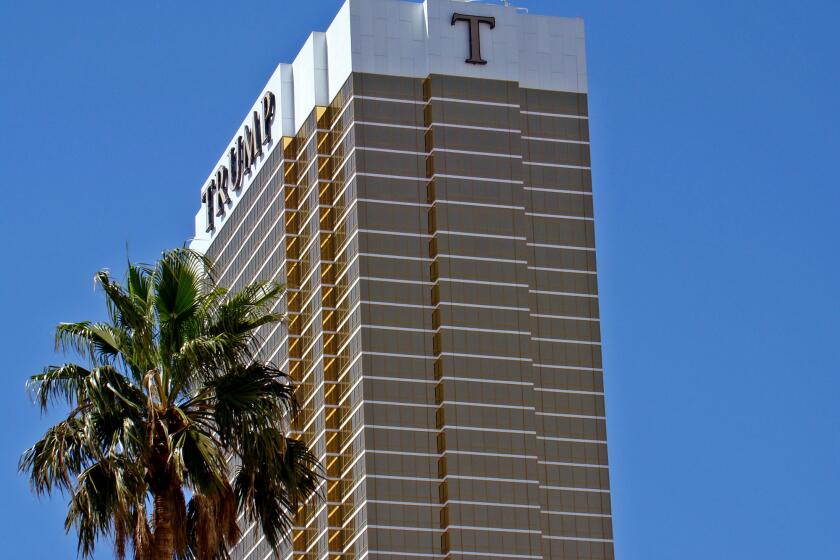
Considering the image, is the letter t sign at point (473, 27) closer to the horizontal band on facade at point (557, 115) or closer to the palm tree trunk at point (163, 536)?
the horizontal band on facade at point (557, 115)

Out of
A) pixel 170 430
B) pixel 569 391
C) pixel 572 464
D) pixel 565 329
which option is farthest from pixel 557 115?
pixel 170 430

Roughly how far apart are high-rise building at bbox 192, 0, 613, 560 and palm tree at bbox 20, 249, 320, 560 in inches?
3716

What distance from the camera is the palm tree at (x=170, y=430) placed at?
61.1 m

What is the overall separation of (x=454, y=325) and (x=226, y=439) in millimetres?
101537

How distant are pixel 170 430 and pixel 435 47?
361ft

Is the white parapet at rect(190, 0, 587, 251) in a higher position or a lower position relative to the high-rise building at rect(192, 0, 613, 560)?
higher

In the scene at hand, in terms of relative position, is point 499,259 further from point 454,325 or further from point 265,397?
point 265,397

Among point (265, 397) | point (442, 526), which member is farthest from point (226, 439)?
point (442, 526)

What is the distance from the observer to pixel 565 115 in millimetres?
174000

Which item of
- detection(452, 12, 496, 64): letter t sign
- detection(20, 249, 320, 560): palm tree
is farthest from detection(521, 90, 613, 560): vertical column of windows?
detection(20, 249, 320, 560): palm tree

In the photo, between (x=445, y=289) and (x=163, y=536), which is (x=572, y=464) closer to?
(x=445, y=289)

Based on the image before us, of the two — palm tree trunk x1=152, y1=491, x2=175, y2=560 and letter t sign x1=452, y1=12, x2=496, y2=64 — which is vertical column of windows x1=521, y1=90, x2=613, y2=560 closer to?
letter t sign x1=452, y1=12, x2=496, y2=64

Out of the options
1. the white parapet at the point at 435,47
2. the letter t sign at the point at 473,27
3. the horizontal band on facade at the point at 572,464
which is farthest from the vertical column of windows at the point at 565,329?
the letter t sign at the point at 473,27

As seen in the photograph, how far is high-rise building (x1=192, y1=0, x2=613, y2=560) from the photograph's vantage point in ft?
528
